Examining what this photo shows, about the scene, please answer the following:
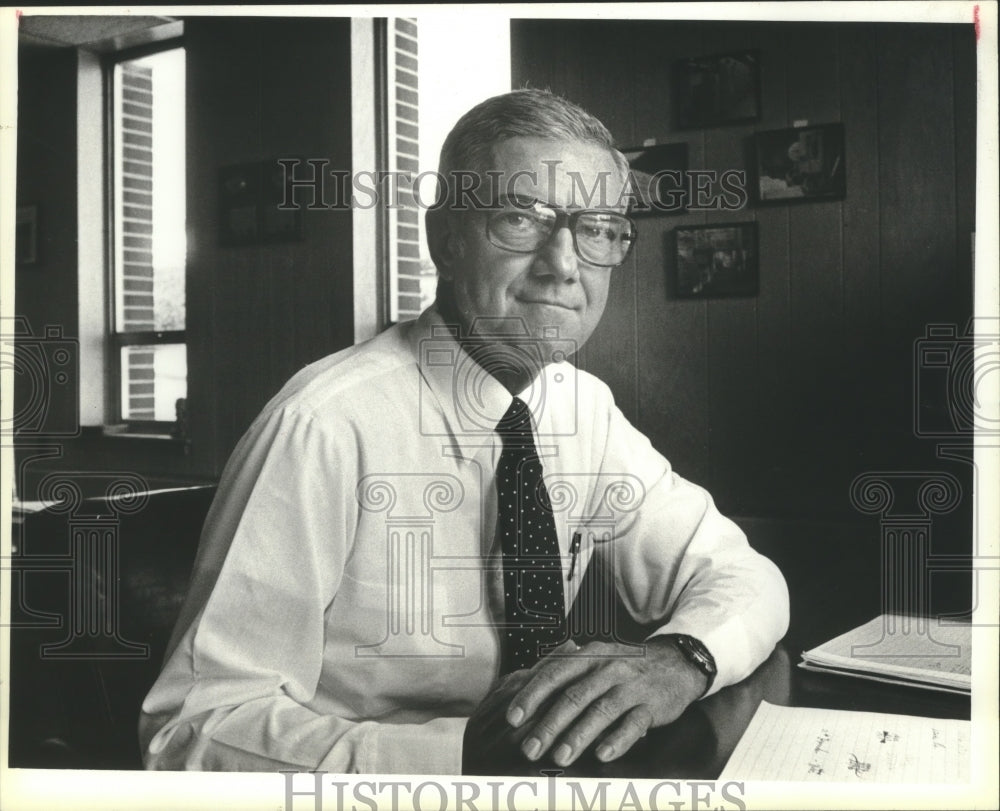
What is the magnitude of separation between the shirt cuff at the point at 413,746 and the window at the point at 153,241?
0.65m

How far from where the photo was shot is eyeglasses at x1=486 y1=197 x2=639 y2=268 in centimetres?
148

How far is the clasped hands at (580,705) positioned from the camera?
142cm

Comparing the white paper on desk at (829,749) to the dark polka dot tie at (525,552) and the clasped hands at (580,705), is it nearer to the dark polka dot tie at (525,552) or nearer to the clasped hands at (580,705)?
the clasped hands at (580,705)

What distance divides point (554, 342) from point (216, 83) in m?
0.74

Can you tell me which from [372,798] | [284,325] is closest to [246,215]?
[284,325]

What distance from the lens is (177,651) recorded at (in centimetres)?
145

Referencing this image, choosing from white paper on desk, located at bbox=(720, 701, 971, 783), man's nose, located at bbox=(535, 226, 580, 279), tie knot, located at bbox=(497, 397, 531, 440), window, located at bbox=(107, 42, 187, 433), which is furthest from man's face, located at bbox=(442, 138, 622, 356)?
white paper on desk, located at bbox=(720, 701, 971, 783)

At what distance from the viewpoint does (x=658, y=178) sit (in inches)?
59.8

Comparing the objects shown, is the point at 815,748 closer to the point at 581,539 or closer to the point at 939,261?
the point at 581,539

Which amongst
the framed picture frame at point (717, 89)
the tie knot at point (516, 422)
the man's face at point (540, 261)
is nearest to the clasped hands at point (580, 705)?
the tie knot at point (516, 422)

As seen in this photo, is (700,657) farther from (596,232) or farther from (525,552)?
(596,232)

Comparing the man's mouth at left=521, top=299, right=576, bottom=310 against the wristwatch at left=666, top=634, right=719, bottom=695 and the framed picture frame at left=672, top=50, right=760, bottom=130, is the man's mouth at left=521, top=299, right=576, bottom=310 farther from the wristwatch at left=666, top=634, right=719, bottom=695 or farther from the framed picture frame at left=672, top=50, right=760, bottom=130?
the wristwatch at left=666, top=634, right=719, bottom=695

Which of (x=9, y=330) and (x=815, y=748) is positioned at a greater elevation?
(x=9, y=330)

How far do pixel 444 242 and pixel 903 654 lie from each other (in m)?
1.03
